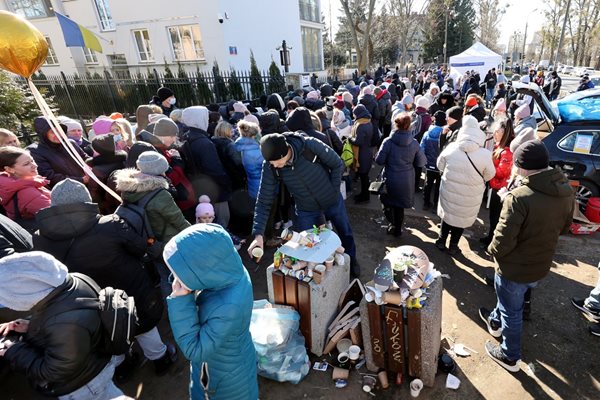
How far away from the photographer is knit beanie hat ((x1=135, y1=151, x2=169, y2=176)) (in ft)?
9.70

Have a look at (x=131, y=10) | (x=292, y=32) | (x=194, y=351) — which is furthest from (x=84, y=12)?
(x=194, y=351)

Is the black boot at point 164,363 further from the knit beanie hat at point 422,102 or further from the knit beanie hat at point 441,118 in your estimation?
the knit beanie hat at point 422,102

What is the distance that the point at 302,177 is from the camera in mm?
3477

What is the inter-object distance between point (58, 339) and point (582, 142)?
6.65 meters

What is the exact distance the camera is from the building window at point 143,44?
693 inches

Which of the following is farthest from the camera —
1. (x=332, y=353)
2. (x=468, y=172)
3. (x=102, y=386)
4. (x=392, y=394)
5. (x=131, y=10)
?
(x=131, y=10)

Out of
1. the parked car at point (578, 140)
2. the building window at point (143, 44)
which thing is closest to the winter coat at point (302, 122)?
the parked car at point (578, 140)

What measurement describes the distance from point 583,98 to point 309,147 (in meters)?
5.13

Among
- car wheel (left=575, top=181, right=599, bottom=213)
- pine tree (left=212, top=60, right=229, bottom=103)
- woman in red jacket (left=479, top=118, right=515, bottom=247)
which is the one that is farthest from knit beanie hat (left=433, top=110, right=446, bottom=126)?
pine tree (left=212, top=60, right=229, bottom=103)

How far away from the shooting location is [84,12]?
18484 mm

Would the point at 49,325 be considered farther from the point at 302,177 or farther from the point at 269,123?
the point at 269,123

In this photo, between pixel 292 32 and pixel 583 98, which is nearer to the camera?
pixel 583 98

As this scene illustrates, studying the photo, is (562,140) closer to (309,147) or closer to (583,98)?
(583,98)

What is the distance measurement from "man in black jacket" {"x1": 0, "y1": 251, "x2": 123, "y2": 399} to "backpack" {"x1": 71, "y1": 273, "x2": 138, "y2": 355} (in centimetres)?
4
